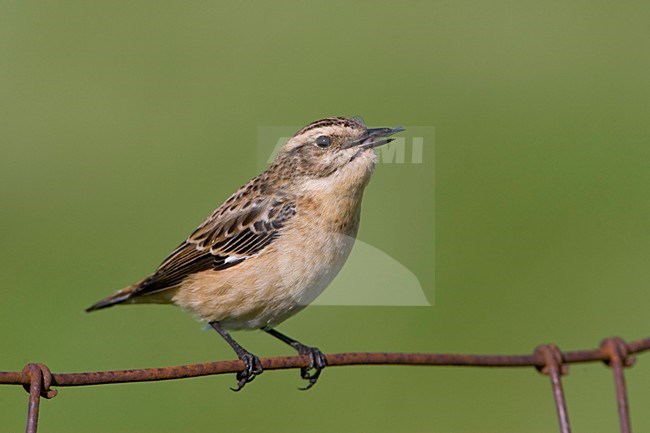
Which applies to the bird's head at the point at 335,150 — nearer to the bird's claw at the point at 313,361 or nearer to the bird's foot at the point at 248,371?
the bird's claw at the point at 313,361

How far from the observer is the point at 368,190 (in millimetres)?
6641

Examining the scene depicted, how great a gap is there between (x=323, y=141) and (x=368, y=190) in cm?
47

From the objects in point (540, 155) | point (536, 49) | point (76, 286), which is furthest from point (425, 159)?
point (536, 49)

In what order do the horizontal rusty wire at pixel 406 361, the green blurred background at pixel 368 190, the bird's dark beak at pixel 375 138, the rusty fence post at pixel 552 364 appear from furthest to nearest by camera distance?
the green blurred background at pixel 368 190, the bird's dark beak at pixel 375 138, the rusty fence post at pixel 552 364, the horizontal rusty wire at pixel 406 361

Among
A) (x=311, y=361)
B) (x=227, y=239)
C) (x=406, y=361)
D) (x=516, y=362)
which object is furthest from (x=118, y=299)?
(x=516, y=362)

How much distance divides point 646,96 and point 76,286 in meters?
9.35

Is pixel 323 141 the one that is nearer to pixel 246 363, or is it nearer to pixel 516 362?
pixel 246 363

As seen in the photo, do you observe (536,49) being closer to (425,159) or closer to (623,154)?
(623,154)

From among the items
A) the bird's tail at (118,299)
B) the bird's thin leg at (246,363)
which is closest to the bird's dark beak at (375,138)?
the bird's thin leg at (246,363)

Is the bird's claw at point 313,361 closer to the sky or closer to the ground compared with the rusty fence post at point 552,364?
closer to the sky

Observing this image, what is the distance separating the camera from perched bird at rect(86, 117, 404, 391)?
600cm

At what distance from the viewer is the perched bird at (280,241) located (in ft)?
19.7

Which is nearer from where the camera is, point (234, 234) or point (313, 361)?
point (313, 361)

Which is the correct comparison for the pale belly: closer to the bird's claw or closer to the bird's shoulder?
the bird's shoulder
